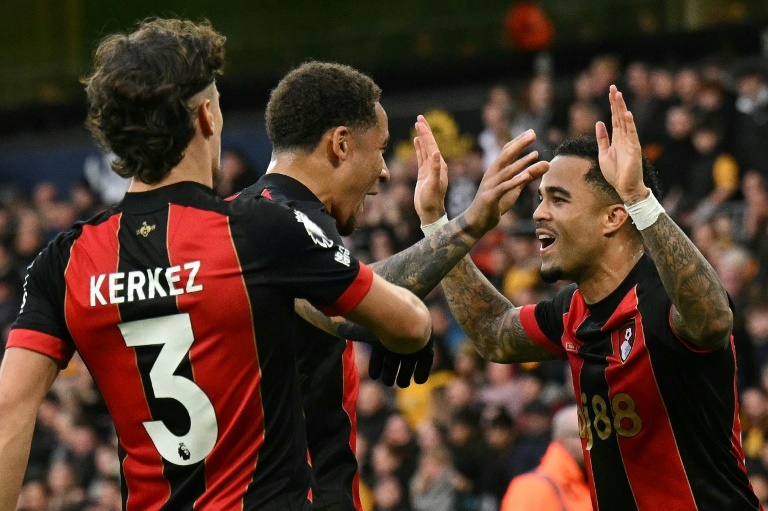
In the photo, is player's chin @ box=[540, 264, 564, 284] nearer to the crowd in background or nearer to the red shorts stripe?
the red shorts stripe

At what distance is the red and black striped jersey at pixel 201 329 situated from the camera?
3334 millimetres

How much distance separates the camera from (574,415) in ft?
23.2

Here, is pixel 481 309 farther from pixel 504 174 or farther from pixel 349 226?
pixel 504 174

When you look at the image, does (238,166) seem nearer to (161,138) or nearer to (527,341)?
(527,341)

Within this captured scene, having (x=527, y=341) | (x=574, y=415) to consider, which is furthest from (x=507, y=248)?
(x=527, y=341)

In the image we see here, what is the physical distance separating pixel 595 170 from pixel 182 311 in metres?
2.22

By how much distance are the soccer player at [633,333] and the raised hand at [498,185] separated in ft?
0.23

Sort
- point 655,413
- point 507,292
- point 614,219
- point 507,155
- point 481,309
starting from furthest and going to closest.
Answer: point 507,292 → point 481,309 → point 614,219 → point 655,413 → point 507,155

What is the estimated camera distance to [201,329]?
333 cm

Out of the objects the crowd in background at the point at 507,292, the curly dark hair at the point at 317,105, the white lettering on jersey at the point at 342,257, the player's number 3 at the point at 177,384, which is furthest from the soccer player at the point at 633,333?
the crowd in background at the point at 507,292

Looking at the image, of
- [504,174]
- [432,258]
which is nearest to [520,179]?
[504,174]

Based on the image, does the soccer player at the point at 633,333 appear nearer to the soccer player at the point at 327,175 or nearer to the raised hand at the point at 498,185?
the raised hand at the point at 498,185

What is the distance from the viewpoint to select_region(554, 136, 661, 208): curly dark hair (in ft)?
16.3

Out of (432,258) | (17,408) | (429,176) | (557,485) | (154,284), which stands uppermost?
(154,284)
